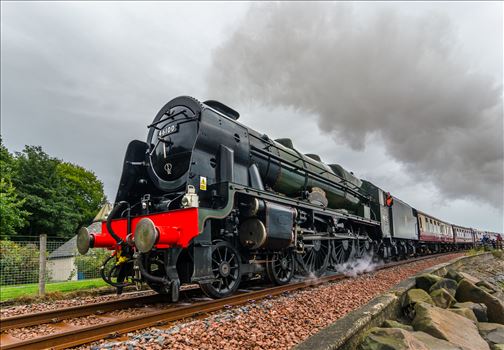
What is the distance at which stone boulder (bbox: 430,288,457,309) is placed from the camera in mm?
5268

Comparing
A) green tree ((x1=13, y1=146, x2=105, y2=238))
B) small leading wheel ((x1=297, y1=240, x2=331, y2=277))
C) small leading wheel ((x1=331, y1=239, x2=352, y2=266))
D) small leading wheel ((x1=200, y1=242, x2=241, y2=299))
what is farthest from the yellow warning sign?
green tree ((x1=13, y1=146, x2=105, y2=238))

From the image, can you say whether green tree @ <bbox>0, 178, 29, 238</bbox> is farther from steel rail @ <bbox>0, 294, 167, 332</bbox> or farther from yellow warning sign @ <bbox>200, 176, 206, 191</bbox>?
yellow warning sign @ <bbox>200, 176, 206, 191</bbox>

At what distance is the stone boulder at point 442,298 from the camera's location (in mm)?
5268

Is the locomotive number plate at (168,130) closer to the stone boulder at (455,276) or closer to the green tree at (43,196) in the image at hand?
the stone boulder at (455,276)

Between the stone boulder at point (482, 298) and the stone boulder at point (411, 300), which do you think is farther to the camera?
the stone boulder at point (482, 298)

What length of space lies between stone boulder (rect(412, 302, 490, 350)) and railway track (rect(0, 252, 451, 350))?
2418mm

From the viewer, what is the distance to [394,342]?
2955mm

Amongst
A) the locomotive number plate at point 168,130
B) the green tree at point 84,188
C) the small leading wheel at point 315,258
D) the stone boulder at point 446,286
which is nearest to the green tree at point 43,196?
the green tree at point 84,188

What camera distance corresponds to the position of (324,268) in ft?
28.8

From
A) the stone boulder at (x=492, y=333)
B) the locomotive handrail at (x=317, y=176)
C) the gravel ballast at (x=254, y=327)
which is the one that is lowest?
the stone boulder at (x=492, y=333)

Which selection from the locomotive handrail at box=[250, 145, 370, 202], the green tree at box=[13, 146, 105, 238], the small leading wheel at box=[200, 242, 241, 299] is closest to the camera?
the small leading wheel at box=[200, 242, 241, 299]

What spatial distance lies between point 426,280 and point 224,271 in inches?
149

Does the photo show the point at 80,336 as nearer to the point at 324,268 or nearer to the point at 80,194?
the point at 324,268

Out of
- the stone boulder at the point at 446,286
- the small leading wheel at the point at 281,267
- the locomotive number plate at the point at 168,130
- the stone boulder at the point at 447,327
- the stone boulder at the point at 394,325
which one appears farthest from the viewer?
the small leading wheel at the point at 281,267
